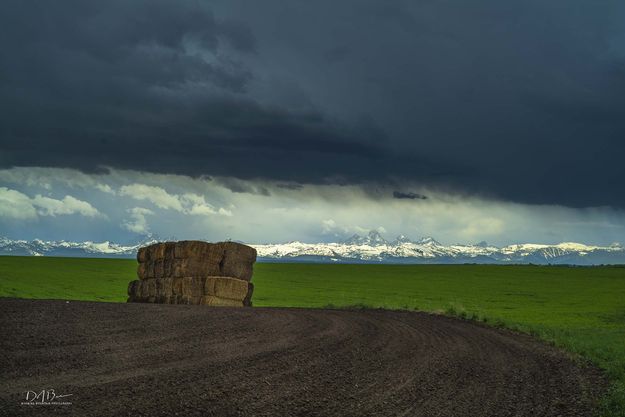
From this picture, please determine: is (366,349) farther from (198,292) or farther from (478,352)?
(198,292)

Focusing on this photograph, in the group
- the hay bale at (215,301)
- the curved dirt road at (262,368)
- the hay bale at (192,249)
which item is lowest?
the hay bale at (215,301)

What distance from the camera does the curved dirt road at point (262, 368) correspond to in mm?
11273

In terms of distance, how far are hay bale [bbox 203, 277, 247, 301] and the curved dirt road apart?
1353 cm

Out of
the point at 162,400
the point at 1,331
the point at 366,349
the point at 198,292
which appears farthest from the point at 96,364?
the point at 198,292

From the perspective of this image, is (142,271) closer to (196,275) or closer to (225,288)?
(196,275)

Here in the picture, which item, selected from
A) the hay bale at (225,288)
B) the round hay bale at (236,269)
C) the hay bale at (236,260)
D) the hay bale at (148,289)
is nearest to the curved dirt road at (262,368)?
the hay bale at (225,288)

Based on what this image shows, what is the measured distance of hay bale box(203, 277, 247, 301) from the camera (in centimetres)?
3756

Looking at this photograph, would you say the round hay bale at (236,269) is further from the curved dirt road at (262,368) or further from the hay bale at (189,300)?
the curved dirt road at (262,368)

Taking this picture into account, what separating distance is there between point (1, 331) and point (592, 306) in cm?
6082

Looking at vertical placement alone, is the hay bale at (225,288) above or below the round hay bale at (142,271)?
below

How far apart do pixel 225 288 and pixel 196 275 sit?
88.4 inches

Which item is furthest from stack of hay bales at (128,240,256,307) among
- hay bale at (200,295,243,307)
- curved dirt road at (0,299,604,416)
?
curved dirt road at (0,299,604,416)

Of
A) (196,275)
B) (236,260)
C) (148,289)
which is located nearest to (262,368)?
(196,275)

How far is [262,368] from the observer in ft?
47.3
